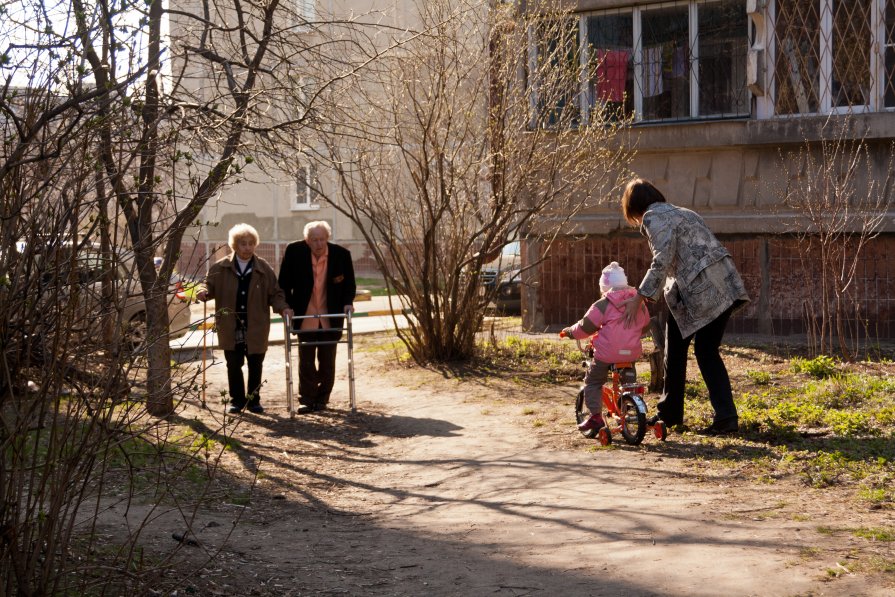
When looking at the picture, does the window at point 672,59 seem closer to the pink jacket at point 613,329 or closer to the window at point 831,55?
the window at point 831,55

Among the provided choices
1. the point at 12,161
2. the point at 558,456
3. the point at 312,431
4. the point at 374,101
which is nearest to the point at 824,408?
the point at 558,456

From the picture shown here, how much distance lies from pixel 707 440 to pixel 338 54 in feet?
15.9

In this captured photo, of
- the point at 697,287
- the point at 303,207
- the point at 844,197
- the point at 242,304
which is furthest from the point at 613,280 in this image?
the point at 303,207

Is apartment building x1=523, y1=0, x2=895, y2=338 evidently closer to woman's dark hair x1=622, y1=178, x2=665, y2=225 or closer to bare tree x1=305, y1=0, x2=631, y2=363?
bare tree x1=305, y1=0, x2=631, y2=363

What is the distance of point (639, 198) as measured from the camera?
839 centimetres

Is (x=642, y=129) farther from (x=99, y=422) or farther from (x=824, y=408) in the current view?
(x=99, y=422)

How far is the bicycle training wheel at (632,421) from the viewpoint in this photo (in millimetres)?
8031

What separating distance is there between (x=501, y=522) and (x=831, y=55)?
31.9ft

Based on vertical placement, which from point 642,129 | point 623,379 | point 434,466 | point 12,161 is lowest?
point 434,466

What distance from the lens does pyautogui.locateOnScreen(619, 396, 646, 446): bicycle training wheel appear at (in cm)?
803

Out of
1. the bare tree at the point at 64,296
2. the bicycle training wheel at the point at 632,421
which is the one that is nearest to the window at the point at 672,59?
the bicycle training wheel at the point at 632,421

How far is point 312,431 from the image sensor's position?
385 inches

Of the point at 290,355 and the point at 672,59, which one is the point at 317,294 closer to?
the point at 290,355

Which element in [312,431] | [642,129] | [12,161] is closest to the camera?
[12,161]
